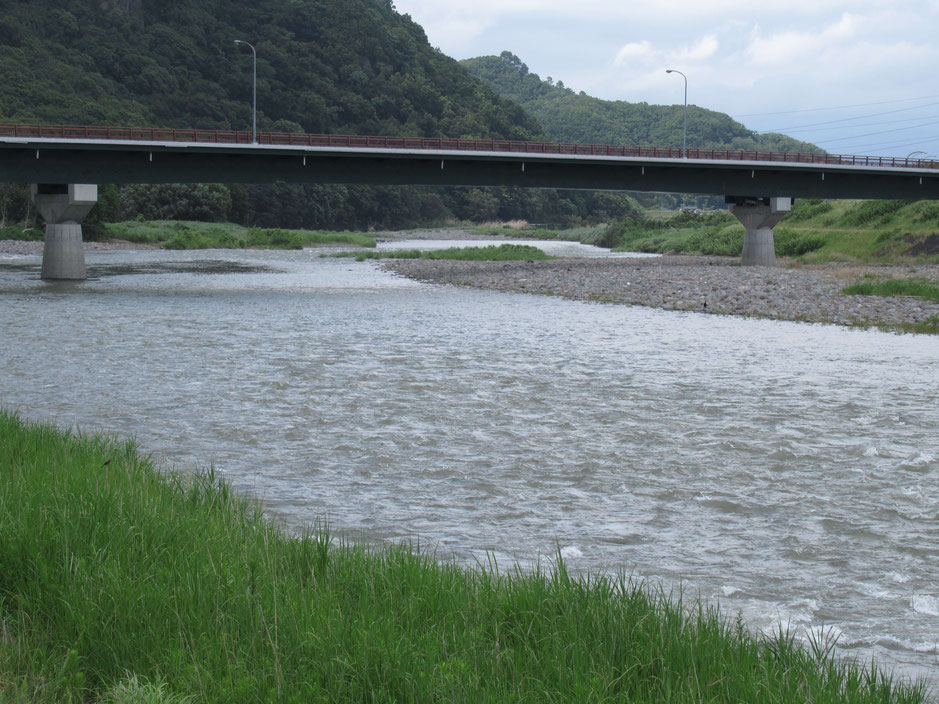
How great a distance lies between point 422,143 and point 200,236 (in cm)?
4783

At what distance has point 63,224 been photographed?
4894 centimetres

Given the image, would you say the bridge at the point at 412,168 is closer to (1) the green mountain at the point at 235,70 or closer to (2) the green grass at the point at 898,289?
(2) the green grass at the point at 898,289

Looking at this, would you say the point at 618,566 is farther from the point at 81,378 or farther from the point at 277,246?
the point at 277,246

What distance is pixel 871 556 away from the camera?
30.0ft

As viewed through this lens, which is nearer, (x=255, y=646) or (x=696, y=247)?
(x=255, y=646)

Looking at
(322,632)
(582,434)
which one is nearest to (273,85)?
(582,434)

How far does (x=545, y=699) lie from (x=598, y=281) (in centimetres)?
4271

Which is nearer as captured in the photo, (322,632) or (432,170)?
(322,632)

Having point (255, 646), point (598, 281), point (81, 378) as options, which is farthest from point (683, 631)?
point (598, 281)

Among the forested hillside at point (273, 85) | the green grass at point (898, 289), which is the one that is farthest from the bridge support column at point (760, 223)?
the forested hillside at point (273, 85)

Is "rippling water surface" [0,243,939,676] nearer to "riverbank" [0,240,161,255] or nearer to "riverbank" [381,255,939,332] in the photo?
"riverbank" [381,255,939,332]

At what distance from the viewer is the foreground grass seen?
91.6 meters

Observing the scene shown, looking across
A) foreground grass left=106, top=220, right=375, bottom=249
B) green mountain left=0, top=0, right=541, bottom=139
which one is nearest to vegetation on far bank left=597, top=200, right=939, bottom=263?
foreground grass left=106, top=220, right=375, bottom=249

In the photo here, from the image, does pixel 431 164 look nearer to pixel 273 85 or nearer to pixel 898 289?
pixel 898 289
